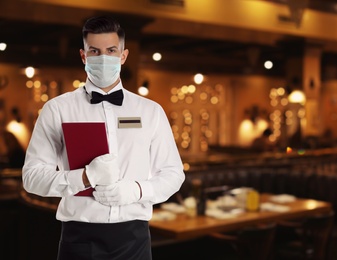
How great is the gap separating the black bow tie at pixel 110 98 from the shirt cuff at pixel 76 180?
0.80 feet

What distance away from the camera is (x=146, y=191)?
167 cm

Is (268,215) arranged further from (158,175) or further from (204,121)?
(204,121)

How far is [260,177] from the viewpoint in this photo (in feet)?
25.2

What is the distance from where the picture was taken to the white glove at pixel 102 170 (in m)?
1.54

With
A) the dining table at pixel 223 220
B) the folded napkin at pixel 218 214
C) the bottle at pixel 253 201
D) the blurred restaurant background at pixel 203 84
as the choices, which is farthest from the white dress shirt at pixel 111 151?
the bottle at pixel 253 201

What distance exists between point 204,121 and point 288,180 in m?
10.2

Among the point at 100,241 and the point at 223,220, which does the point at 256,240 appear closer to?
the point at 223,220

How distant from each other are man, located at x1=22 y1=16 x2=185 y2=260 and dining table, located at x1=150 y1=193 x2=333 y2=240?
8.51 ft

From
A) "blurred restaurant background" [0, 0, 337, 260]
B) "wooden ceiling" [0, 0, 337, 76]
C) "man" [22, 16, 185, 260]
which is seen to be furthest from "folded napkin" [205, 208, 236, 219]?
"wooden ceiling" [0, 0, 337, 76]

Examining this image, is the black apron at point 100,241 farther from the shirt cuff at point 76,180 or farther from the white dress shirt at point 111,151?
the shirt cuff at point 76,180

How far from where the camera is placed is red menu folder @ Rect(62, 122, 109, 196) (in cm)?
160

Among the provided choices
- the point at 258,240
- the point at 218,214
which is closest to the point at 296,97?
the point at 218,214

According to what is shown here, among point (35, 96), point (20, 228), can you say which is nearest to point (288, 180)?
point (20, 228)

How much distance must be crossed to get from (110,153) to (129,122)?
129mm
